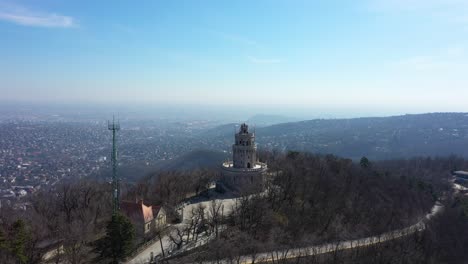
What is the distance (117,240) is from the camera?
2778 centimetres

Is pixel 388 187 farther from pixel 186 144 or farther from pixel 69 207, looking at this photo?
pixel 186 144

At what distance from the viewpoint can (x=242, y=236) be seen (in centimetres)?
3353

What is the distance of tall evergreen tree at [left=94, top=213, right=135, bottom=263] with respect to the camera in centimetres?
2778

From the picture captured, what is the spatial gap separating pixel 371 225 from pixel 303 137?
14187 cm

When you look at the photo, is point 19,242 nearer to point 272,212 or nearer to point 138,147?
point 272,212

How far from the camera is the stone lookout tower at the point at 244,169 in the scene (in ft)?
159

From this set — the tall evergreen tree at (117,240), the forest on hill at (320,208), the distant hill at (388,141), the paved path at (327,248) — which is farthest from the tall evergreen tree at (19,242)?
the distant hill at (388,141)

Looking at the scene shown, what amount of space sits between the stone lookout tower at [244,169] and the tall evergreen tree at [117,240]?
21225 millimetres

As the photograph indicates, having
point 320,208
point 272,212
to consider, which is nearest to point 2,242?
point 272,212

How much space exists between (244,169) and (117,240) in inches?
940

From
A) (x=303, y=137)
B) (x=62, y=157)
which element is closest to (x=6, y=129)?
(x=62, y=157)

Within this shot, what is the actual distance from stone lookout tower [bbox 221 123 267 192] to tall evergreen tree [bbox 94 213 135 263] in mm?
21225

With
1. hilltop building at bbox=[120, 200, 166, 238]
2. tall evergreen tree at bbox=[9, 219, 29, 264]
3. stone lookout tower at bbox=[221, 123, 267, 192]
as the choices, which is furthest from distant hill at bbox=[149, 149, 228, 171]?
tall evergreen tree at bbox=[9, 219, 29, 264]

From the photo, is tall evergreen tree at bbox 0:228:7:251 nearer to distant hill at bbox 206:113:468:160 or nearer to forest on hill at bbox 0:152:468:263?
forest on hill at bbox 0:152:468:263
